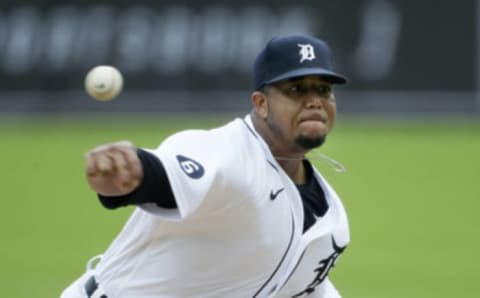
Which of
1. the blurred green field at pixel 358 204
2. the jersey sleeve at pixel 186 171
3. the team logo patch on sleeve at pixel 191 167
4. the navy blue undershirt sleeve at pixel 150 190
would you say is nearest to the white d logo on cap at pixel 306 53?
the jersey sleeve at pixel 186 171

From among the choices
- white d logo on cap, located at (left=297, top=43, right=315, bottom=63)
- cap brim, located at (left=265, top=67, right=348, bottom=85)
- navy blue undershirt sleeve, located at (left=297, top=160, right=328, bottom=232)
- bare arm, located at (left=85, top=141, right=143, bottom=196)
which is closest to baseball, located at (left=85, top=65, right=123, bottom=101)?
cap brim, located at (left=265, top=67, right=348, bottom=85)

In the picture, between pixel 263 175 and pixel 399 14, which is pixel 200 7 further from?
pixel 263 175

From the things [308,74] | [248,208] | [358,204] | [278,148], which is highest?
[308,74]

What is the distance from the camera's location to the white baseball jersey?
4.77 metres

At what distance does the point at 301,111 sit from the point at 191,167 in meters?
0.94

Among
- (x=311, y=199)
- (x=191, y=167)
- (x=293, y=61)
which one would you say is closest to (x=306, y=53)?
(x=293, y=61)

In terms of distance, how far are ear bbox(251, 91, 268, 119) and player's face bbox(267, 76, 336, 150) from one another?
0.11ft

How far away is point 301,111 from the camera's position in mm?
5359

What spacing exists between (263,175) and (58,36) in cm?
1441

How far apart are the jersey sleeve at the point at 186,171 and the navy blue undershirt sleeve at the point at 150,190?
0.03m

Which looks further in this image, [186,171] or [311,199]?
[311,199]

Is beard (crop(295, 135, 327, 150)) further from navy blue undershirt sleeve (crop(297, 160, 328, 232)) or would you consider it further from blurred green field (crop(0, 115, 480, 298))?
blurred green field (crop(0, 115, 480, 298))

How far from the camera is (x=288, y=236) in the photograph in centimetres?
525

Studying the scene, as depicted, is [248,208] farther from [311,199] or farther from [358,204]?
[358,204]
